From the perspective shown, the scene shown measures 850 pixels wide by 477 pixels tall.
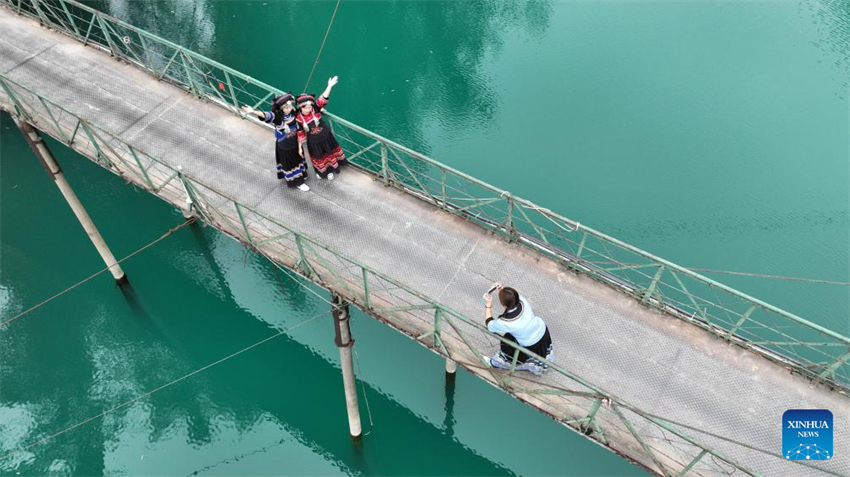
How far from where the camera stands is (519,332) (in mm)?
9625

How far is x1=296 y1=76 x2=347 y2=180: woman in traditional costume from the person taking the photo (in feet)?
39.4

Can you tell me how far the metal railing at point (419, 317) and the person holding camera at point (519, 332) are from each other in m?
0.18

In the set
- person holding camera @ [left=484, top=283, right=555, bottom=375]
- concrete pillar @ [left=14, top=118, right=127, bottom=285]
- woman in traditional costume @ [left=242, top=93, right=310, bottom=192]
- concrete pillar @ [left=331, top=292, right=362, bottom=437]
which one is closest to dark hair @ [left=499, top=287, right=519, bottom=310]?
person holding camera @ [left=484, top=283, right=555, bottom=375]

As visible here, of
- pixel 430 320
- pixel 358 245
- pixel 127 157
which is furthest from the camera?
pixel 127 157

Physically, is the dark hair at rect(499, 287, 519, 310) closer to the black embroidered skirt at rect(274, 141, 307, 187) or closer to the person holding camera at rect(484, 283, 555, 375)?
the person holding camera at rect(484, 283, 555, 375)

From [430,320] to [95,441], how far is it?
11404mm

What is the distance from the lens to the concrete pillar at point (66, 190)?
600 inches

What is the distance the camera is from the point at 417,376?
57.6 feet

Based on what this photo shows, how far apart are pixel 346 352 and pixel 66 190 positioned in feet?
30.6

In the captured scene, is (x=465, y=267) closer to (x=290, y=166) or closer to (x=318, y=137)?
(x=318, y=137)

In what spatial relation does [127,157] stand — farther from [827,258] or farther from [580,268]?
[827,258]

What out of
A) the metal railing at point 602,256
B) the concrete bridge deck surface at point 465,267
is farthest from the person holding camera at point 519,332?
the metal railing at point 602,256

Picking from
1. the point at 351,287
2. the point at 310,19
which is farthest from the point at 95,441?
the point at 310,19

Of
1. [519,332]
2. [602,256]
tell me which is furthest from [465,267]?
[602,256]
